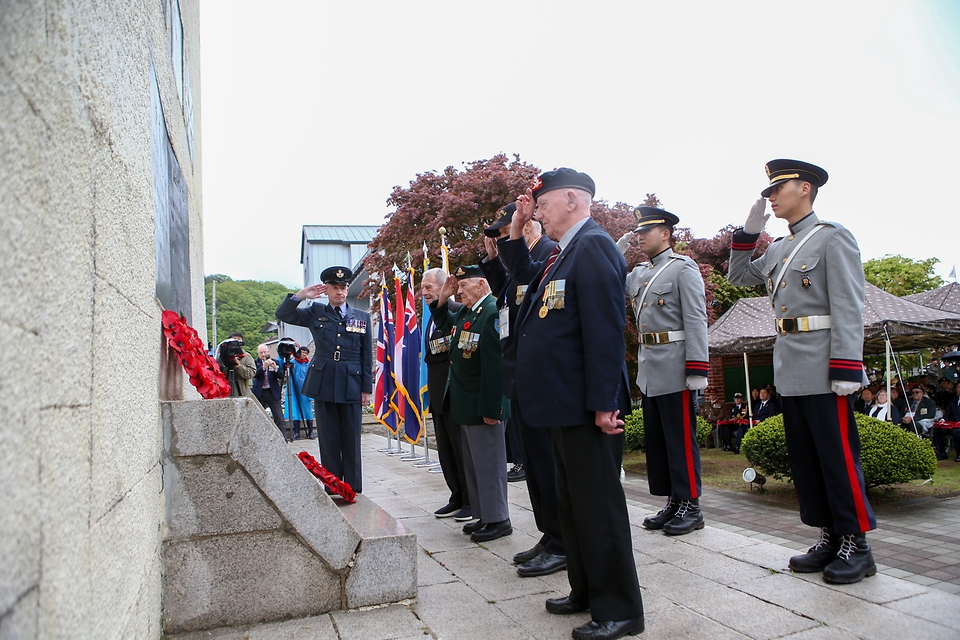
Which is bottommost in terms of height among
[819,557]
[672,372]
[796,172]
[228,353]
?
[819,557]

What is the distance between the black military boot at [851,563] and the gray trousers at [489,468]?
1.91 meters

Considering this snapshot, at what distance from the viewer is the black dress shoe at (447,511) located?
5168 mm

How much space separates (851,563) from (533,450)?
1634 millimetres

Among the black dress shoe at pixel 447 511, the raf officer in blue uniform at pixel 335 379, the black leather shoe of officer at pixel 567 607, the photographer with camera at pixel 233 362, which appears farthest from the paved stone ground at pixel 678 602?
the photographer with camera at pixel 233 362

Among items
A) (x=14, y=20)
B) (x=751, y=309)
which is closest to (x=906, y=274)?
(x=751, y=309)

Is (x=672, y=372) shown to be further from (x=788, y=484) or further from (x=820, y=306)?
(x=788, y=484)

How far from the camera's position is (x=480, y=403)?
4281 mm

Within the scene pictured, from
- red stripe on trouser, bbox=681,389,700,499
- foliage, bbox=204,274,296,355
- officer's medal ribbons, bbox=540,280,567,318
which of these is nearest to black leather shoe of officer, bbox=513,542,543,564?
red stripe on trouser, bbox=681,389,700,499

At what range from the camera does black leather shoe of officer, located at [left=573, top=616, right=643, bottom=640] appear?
2.52 meters

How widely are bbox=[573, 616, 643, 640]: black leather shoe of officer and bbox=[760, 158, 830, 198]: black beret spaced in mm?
2431

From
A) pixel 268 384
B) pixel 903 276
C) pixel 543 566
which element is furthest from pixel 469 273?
pixel 903 276

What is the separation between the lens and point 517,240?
3.58 m

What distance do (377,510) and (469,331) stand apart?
1.41 metres

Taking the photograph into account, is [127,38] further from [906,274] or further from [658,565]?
[906,274]
